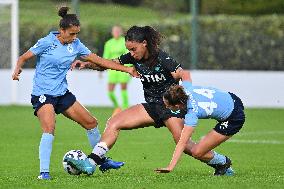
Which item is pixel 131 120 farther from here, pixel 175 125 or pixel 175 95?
pixel 175 95

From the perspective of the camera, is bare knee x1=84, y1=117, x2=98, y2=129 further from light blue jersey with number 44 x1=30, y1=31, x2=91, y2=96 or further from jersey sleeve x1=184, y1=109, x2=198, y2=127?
jersey sleeve x1=184, y1=109, x2=198, y2=127

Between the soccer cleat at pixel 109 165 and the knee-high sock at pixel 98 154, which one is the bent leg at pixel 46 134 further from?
the soccer cleat at pixel 109 165

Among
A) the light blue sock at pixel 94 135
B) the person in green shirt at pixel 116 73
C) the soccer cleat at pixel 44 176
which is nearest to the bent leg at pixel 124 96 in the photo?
the person in green shirt at pixel 116 73

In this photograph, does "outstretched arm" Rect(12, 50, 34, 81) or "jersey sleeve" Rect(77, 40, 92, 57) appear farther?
"jersey sleeve" Rect(77, 40, 92, 57)

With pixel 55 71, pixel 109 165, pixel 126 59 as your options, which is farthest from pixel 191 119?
pixel 55 71

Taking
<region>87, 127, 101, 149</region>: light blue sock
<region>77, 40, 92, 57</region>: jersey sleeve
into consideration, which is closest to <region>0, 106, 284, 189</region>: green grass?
<region>87, 127, 101, 149</region>: light blue sock

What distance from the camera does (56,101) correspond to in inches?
524

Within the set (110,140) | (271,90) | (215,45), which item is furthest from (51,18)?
(110,140)

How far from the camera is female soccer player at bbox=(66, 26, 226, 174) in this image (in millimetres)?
12992

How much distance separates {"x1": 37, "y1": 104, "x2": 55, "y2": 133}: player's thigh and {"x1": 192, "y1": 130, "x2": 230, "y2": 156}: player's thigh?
1795 mm

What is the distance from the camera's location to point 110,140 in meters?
13.1

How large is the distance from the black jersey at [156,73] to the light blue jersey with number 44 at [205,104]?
408 millimetres

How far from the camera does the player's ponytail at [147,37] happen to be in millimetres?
12938

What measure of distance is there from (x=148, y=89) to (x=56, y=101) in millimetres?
1195
